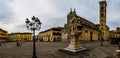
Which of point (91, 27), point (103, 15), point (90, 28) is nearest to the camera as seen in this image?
point (90, 28)

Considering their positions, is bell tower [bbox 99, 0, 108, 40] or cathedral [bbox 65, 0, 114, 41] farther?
bell tower [bbox 99, 0, 108, 40]

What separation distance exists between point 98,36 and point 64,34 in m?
13.2

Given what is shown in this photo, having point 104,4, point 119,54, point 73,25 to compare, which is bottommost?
point 119,54

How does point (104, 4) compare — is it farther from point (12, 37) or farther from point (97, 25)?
point (12, 37)

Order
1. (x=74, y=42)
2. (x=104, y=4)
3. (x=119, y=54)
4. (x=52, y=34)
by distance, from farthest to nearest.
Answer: (x=52, y=34) < (x=104, y=4) < (x=74, y=42) < (x=119, y=54)

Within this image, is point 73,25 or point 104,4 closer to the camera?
point 73,25

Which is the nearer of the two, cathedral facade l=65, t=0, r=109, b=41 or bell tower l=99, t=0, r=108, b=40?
cathedral facade l=65, t=0, r=109, b=41

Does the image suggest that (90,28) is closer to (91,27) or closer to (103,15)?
(91,27)

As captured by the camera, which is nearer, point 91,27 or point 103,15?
point 91,27

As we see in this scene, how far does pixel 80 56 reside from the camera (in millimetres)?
19078

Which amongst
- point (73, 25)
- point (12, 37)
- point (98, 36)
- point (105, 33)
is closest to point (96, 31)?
point (98, 36)

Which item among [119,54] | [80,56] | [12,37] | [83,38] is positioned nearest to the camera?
[119,54]

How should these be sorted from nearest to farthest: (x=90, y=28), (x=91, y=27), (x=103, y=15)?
(x=90, y=28)
(x=91, y=27)
(x=103, y=15)

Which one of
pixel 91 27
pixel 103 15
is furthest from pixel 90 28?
pixel 103 15
